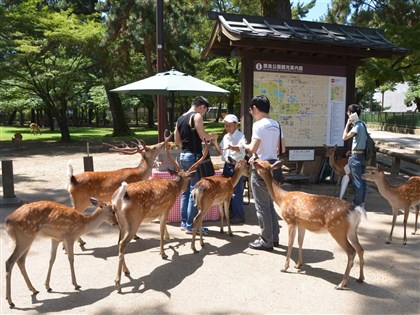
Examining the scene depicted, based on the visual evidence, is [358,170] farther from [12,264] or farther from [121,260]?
[12,264]

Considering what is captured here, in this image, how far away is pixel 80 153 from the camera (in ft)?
51.0

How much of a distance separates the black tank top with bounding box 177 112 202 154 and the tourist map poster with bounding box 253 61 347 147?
7.76 feet

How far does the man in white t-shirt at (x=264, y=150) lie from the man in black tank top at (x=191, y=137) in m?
0.83

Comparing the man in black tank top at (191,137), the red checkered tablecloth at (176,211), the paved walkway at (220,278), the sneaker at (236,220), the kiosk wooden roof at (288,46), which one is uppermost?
the kiosk wooden roof at (288,46)

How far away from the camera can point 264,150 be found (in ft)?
15.5

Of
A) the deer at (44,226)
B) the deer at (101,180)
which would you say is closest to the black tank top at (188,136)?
the deer at (101,180)

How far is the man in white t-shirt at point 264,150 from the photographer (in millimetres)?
4609

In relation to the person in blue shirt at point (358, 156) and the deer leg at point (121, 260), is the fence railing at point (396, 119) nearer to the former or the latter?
the person in blue shirt at point (358, 156)

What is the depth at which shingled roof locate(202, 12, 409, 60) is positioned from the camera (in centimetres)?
682

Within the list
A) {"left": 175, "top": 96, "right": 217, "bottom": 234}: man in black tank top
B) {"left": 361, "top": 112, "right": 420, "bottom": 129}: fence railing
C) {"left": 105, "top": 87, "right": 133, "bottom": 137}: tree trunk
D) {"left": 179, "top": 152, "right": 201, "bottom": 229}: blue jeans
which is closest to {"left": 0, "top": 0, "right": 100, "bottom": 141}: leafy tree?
{"left": 105, "top": 87, "right": 133, "bottom": 137}: tree trunk

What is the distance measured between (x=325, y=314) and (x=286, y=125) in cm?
475

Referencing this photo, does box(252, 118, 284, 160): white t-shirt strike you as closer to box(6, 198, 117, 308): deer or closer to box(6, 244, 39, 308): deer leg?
box(6, 198, 117, 308): deer

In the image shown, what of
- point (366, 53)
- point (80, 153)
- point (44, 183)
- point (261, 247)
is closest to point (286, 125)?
point (366, 53)

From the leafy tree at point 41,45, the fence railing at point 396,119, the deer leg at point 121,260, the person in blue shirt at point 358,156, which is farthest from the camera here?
the fence railing at point 396,119
